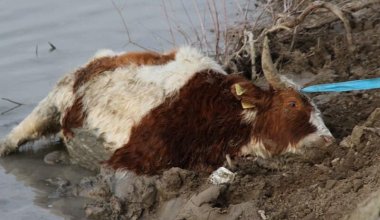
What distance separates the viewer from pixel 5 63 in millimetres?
8945

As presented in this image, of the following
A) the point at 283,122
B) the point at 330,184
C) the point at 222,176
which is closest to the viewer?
the point at 330,184

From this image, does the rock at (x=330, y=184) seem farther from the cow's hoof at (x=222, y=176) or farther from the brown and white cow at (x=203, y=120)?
the cow's hoof at (x=222, y=176)

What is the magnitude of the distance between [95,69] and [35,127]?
0.78 metres

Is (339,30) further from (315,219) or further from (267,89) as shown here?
(315,219)

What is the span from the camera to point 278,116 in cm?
573

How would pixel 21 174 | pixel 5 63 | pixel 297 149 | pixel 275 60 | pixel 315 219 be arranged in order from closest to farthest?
pixel 315 219
pixel 297 149
pixel 21 174
pixel 275 60
pixel 5 63

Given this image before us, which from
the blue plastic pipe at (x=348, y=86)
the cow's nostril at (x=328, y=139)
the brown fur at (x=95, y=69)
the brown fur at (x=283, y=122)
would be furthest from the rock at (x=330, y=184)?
the brown fur at (x=95, y=69)

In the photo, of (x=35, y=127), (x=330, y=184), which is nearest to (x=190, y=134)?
(x=330, y=184)

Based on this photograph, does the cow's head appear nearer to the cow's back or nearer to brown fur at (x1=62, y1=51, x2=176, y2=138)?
the cow's back

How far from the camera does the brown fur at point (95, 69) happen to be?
6344 millimetres

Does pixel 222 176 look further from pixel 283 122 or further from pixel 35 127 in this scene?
pixel 35 127

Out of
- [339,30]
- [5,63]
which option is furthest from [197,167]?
[5,63]

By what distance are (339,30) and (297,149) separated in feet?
7.06

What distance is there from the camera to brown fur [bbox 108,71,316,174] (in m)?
5.72
